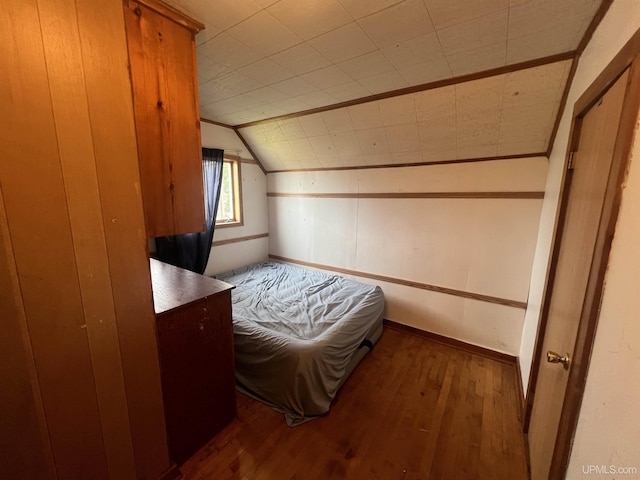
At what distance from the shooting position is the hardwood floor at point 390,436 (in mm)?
1448

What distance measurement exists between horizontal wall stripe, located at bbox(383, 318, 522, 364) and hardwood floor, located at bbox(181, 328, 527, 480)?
0.52 feet

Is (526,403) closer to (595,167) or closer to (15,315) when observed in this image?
(595,167)

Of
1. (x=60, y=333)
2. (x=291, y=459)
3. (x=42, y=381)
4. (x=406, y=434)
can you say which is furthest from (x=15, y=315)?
(x=406, y=434)

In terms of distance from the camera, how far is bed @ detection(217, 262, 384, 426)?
70.1 inches

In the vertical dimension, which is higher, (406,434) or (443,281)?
(443,281)

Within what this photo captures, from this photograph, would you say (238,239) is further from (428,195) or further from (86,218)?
(86,218)

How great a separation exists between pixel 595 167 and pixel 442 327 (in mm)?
2160

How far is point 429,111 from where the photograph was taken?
208 cm

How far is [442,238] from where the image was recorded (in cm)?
265

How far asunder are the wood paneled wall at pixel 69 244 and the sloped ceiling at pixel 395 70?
2.09ft

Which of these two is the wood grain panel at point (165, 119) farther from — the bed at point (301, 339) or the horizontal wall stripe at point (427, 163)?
the horizontal wall stripe at point (427, 163)

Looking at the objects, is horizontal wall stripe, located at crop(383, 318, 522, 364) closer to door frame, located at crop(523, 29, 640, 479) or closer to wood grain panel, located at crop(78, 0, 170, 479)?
door frame, located at crop(523, 29, 640, 479)

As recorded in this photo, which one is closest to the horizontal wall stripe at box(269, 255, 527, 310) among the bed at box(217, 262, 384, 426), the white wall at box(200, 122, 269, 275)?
the bed at box(217, 262, 384, 426)

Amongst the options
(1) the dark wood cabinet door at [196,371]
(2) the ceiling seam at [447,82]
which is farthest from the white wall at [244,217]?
(1) the dark wood cabinet door at [196,371]
